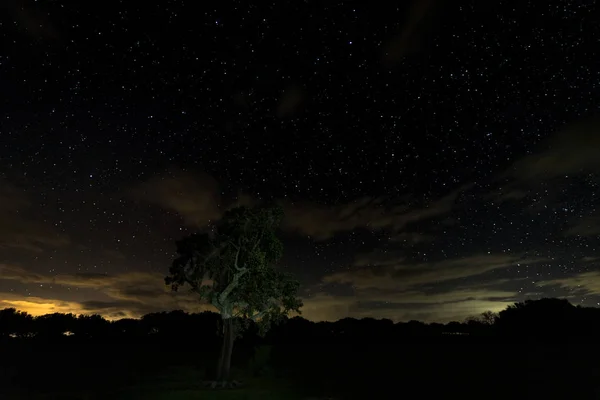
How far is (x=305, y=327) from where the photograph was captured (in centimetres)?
8694

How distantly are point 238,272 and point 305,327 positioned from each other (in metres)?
56.2

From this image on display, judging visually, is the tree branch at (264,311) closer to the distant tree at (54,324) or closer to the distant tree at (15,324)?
the distant tree at (54,324)

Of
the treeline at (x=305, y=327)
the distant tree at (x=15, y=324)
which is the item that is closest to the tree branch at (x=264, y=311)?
the treeline at (x=305, y=327)

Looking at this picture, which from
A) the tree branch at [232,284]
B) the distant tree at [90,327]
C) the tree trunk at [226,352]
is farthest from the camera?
the distant tree at [90,327]

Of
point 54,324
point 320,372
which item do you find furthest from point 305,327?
point 54,324

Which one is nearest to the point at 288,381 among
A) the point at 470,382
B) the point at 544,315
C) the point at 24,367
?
the point at 470,382

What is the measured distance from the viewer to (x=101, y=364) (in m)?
58.1

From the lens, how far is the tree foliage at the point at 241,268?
34719 millimetres

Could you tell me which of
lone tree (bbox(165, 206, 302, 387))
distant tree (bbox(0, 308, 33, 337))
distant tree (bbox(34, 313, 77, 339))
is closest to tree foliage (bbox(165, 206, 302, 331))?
lone tree (bbox(165, 206, 302, 387))

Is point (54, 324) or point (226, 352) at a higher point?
point (54, 324)

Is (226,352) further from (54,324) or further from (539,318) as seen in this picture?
(54,324)

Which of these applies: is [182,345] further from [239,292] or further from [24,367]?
[239,292]

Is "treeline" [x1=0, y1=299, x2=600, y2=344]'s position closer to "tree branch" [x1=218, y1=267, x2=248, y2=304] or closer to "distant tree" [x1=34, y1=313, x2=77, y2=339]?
"distant tree" [x1=34, y1=313, x2=77, y2=339]

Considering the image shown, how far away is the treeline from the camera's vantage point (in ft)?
225
